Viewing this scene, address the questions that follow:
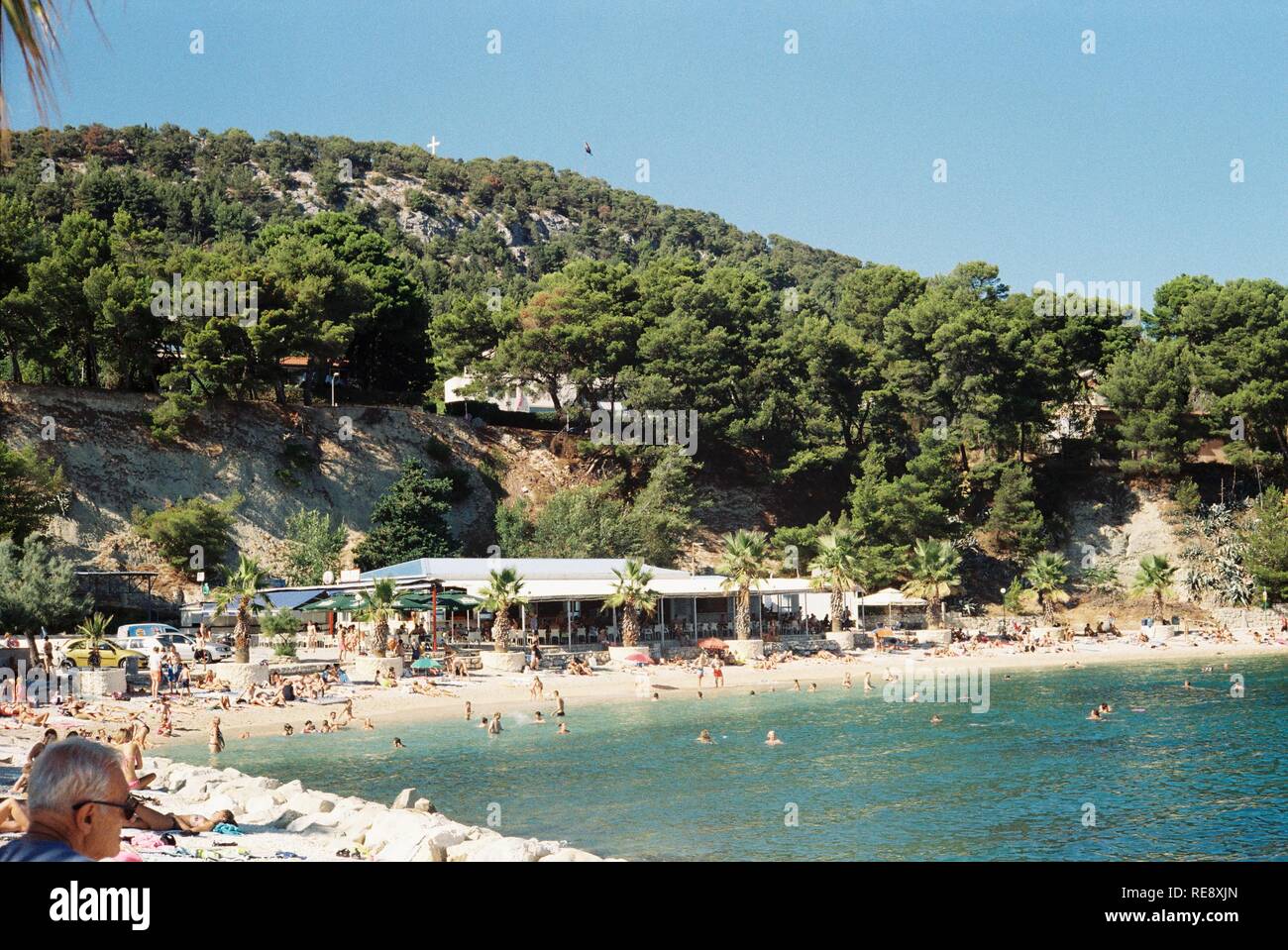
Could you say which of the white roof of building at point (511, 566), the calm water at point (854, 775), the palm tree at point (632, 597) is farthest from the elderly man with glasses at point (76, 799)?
the palm tree at point (632, 597)

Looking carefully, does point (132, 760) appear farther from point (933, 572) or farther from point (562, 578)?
point (933, 572)

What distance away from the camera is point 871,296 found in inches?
2418

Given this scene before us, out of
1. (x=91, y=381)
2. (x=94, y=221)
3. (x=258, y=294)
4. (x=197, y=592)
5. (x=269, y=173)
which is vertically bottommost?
(x=197, y=592)

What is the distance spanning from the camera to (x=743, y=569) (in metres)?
38.2

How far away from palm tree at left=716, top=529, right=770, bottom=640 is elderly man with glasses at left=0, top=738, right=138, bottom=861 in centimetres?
3498

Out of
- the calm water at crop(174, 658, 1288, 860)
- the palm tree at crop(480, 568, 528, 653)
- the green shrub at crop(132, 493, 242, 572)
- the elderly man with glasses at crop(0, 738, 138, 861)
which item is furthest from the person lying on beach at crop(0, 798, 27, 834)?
the green shrub at crop(132, 493, 242, 572)

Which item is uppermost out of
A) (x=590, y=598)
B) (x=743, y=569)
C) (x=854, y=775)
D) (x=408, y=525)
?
(x=408, y=525)

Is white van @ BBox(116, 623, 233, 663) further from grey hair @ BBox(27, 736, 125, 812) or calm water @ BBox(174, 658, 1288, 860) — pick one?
grey hair @ BBox(27, 736, 125, 812)

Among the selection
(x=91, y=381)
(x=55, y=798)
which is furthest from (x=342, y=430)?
(x=55, y=798)

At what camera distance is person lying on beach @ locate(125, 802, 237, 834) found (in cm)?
1089

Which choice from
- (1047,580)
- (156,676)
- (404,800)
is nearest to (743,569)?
(1047,580)

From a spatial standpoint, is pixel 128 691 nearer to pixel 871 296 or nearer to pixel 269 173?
pixel 871 296

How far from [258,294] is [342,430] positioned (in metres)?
7.13

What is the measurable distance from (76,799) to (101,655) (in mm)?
27318
